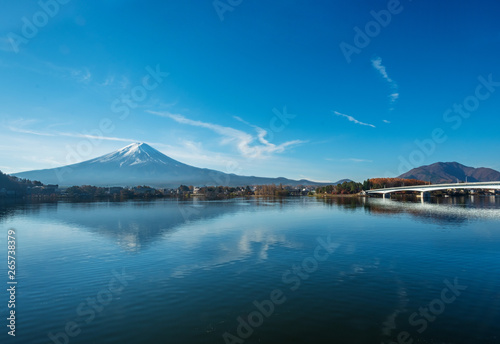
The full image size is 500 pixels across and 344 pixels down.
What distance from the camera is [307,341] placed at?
23.5 ft

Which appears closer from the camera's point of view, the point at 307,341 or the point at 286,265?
the point at 307,341

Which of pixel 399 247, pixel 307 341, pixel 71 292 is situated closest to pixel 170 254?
pixel 71 292

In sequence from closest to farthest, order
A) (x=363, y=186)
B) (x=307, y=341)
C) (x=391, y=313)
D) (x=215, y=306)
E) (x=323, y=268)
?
1. (x=307, y=341)
2. (x=391, y=313)
3. (x=215, y=306)
4. (x=323, y=268)
5. (x=363, y=186)

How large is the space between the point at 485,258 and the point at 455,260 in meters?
2.01

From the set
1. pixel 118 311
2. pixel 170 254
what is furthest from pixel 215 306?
pixel 170 254

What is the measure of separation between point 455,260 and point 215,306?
45.4ft

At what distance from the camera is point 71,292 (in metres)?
10.7

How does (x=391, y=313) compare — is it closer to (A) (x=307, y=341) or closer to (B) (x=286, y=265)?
(A) (x=307, y=341)

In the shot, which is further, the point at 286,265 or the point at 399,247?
the point at 399,247

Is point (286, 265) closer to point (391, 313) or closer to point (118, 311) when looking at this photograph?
point (391, 313)

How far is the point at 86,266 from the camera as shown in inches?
562

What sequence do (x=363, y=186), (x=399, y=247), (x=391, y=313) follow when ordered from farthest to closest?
1. (x=363, y=186)
2. (x=399, y=247)
3. (x=391, y=313)

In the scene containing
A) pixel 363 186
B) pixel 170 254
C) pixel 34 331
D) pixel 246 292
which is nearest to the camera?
pixel 34 331

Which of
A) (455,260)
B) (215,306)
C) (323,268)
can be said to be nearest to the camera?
(215,306)
